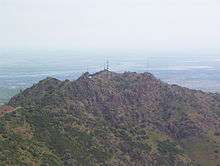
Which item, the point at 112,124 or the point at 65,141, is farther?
the point at 112,124

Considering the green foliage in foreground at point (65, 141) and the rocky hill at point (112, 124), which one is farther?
the rocky hill at point (112, 124)

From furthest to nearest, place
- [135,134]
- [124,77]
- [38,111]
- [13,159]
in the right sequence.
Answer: [124,77] → [135,134] → [38,111] → [13,159]

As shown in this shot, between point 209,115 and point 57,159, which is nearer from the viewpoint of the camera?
point 57,159

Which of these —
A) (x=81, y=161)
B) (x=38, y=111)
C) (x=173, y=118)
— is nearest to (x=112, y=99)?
(x=173, y=118)

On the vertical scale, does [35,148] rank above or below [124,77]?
below

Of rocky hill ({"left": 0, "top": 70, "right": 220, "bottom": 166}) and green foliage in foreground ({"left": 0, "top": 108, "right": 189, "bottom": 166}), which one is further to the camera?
rocky hill ({"left": 0, "top": 70, "right": 220, "bottom": 166})

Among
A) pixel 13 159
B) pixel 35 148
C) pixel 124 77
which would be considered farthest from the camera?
pixel 124 77

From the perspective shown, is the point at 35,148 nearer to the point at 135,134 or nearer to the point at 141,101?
the point at 135,134
